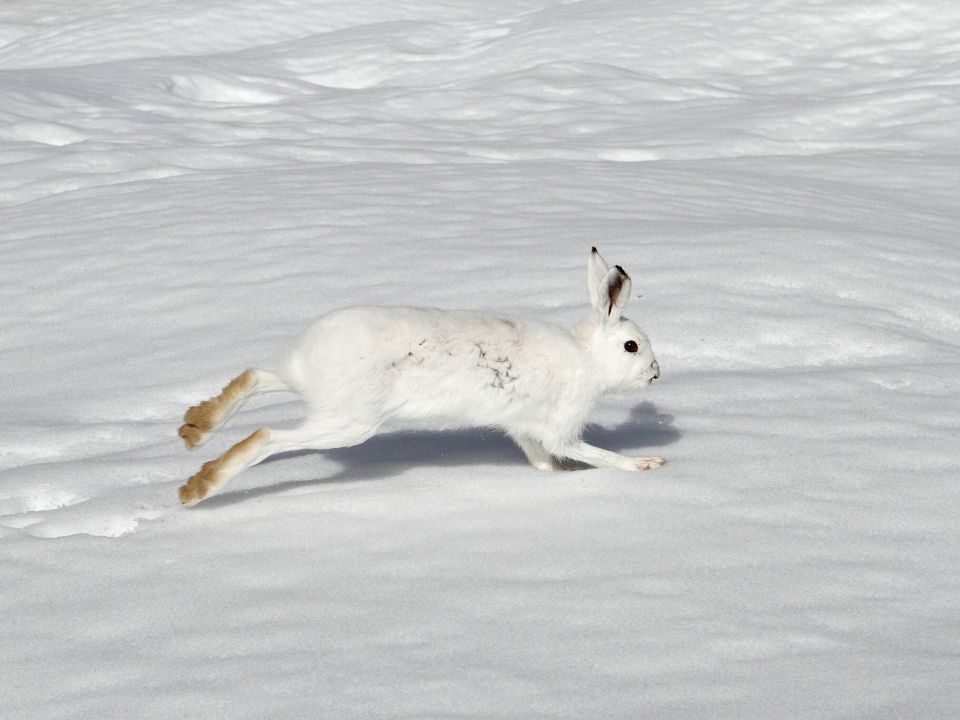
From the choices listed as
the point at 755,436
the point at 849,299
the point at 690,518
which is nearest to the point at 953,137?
the point at 849,299

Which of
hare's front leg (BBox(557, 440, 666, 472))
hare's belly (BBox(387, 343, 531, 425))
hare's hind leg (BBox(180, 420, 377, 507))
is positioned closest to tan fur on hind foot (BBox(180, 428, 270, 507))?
hare's hind leg (BBox(180, 420, 377, 507))

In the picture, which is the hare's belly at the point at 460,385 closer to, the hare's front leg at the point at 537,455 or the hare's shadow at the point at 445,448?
the hare's front leg at the point at 537,455

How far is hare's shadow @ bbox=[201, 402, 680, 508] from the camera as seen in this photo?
4027mm

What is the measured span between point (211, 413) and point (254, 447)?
22 cm

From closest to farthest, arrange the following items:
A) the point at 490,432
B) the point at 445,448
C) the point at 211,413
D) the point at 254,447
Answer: the point at 254,447
the point at 211,413
the point at 445,448
the point at 490,432

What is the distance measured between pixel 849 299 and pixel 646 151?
14.8 ft

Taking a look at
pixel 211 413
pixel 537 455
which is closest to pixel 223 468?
pixel 211 413

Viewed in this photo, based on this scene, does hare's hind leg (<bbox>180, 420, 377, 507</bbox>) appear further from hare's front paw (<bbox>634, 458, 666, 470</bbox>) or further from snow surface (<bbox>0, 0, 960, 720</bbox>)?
hare's front paw (<bbox>634, 458, 666, 470</bbox>)

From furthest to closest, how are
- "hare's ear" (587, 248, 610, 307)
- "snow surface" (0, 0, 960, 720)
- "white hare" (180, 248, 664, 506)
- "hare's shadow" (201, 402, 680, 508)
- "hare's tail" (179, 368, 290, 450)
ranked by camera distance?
1. "hare's shadow" (201, 402, 680, 508)
2. "hare's ear" (587, 248, 610, 307)
3. "hare's tail" (179, 368, 290, 450)
4. "white hare" (180, 248, 664, 506)
5. "snow surface" (0, 0, 960, 720)

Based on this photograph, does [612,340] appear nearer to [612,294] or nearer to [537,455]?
[612,294]

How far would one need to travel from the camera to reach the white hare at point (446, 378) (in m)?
3.63

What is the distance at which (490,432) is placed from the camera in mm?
4605

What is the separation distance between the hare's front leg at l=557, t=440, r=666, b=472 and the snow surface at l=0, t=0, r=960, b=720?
7cm

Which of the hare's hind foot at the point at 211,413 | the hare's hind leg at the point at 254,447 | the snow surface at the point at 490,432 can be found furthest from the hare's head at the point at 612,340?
the hare's hind foot at the point at 211,413
